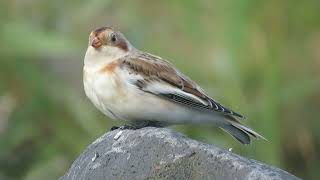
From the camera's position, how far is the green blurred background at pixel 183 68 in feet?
29.3

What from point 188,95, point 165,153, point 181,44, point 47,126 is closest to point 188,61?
point 181,44

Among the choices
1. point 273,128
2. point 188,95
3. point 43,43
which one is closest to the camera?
point 188,95

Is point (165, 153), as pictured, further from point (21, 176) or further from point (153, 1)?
point (153, 1)

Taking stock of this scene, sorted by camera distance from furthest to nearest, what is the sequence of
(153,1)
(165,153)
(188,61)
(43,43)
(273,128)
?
(153,1) → (188,61) → (43,43) → (273,128) → (165,153)

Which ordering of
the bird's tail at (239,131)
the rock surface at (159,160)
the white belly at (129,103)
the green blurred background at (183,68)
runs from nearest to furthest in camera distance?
the rock surface at (159,160) < the white belly at (129,103) < the bird's tail at (239,131) < the green blurred background at (183,68)

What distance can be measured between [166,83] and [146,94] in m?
0.12

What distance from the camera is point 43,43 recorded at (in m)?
9.19

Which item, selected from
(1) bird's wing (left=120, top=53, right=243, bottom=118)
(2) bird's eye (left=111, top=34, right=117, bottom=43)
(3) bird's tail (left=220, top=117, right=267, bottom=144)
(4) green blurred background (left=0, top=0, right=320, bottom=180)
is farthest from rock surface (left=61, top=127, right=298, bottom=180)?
(4) green blurred background (left=0, top=0, right=320, bottom=180)

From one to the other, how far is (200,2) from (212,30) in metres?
0.20

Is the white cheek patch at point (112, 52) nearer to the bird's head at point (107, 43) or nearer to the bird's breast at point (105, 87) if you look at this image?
the bird's head at point (107, 43)

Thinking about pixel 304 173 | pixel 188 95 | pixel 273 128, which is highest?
pixel 188 95

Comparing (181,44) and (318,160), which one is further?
(181,44)

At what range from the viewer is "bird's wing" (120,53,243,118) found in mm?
6645

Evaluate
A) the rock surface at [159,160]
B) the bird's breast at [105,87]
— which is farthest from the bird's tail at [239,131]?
the rock surface at [159,160]
